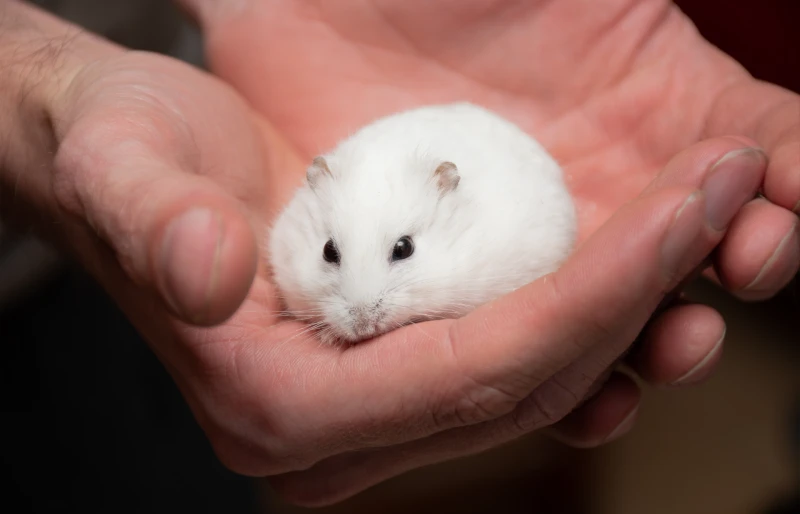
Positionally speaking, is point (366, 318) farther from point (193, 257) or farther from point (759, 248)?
point (759, 248)

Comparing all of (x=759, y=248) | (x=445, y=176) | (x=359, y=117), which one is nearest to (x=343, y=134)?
(x=359, y=117)

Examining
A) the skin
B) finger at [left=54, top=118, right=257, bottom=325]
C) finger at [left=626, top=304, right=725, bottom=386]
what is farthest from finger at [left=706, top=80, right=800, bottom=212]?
finger at [left=54, top=118, right=257, bottom=325]

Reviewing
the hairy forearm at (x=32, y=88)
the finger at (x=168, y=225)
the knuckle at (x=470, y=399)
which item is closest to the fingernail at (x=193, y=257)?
the finger at (x=168, y=225)

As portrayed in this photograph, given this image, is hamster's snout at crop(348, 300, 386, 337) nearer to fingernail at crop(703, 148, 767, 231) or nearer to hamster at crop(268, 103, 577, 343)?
hamster at crop(268, 103, 577, 343)

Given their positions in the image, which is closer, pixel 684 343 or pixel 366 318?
pixel 366 318

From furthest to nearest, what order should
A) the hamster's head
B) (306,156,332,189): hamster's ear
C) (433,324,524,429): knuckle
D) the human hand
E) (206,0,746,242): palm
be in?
(206,0,746,242): palm → the human hand → (306,156,332,189): hamster's ear → the hamster's head → (433,324,524,429): knuckle

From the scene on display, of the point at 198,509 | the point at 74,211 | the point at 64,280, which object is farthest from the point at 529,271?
the point at 64,280
